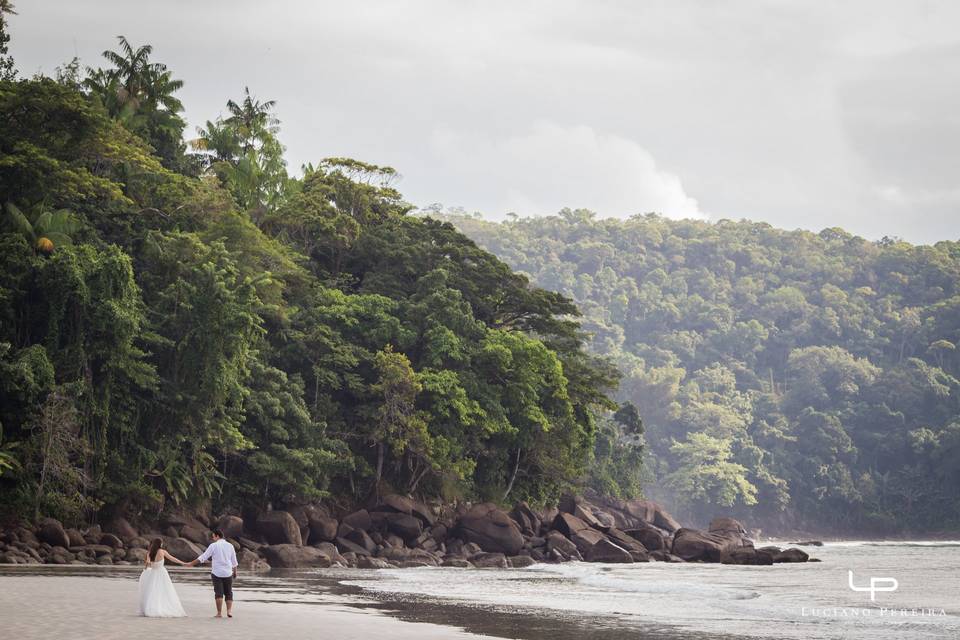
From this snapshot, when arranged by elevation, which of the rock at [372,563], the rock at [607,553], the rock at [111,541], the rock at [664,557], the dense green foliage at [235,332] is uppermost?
the dense green foliage at [235,332]

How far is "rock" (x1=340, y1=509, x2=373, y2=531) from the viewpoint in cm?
4719

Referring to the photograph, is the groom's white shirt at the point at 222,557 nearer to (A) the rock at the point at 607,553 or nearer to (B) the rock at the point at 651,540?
(A) the rock at the point at 607,553

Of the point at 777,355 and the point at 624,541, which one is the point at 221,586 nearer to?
the point at 624,541

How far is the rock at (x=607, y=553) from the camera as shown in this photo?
5094cm

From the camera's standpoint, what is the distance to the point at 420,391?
4966 centimetres

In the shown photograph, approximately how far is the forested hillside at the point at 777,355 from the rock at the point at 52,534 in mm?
83358

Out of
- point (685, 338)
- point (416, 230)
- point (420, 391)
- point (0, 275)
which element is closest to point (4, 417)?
point (0, 275)

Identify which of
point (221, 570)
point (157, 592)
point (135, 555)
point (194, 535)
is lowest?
point (135, 555)

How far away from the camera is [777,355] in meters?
141

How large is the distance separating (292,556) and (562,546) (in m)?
17.5

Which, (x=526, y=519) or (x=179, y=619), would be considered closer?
(x=179, y=619)

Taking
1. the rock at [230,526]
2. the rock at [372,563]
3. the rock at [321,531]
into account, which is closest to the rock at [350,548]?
the rock at [321,531]

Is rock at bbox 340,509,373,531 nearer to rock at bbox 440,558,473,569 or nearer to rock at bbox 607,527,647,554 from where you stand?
rock at bbox 440,558,473,569

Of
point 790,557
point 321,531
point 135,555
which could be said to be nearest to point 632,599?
point 135,555
